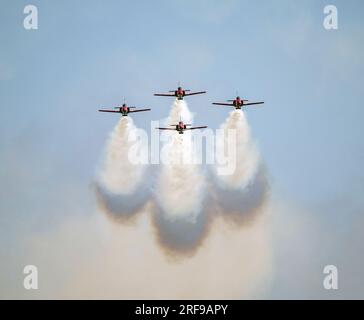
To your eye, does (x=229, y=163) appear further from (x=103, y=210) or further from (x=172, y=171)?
(x=103, y=210)

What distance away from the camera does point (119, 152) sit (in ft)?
458

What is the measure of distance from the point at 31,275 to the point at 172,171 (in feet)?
86.7

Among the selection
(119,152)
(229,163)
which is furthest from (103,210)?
(229,163)

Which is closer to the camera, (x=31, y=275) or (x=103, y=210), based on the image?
(x=103, y=210)

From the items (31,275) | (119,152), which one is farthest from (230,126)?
(31,275)
